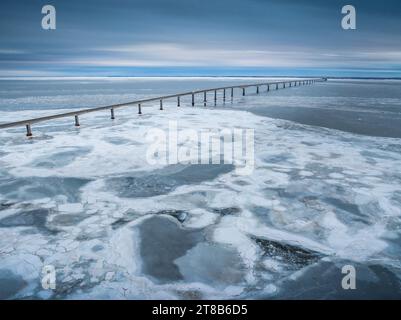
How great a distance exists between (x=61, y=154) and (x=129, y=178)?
369cm

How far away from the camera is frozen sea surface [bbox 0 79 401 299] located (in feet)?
12.6

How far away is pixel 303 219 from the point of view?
17.9 feet

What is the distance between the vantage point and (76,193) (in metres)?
6.66

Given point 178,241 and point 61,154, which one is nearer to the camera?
point 178,241

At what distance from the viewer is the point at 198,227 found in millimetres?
5191

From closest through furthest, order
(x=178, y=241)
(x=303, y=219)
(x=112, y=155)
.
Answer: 1. (x=178, y=241)
2. (x=303, y=219)
3. (x=112, y=155)

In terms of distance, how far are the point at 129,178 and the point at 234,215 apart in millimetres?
3169

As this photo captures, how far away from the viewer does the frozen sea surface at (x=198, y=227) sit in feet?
12.6
